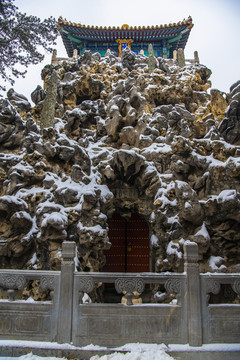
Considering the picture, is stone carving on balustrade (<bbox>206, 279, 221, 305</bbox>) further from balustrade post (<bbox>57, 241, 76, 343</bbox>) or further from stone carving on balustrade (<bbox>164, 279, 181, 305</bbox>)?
balustrade post (<bbox>57, 241, 76, 343</bbox>)

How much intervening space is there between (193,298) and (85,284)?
184 cm

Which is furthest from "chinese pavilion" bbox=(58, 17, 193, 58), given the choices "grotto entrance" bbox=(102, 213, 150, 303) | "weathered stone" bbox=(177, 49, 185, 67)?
"grotto entrance" bbox=(102, 213, 150, 303)

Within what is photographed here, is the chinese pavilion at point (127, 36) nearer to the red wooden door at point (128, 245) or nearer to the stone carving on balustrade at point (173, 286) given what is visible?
the red wooden door at point (128, 245)

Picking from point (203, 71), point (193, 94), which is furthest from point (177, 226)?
point (203, 71)

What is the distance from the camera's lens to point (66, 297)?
14.5 ft

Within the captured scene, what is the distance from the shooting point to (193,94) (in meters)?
14.4

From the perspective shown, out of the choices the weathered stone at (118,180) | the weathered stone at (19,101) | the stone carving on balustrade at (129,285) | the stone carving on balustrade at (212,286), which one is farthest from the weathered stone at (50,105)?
the stone carving on balustrade at (212,286)

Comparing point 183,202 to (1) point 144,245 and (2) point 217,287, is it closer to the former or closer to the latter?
(1) point 144,245

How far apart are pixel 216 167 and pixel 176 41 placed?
18137mm

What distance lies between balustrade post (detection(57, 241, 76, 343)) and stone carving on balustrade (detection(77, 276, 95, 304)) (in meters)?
0.15

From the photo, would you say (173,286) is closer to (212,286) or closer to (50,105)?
(212,286)

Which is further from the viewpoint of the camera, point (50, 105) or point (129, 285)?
point (50, 105)

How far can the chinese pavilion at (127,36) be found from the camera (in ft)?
73.0

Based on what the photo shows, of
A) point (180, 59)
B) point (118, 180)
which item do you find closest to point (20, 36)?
point (118, 180)
